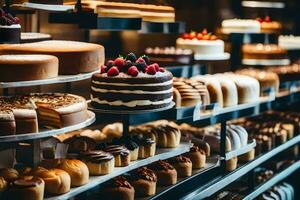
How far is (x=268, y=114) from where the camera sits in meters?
7.76

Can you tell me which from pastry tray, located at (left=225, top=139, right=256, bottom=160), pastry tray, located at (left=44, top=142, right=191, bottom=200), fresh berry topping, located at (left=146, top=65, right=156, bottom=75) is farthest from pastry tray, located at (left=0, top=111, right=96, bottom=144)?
pastry tray, located at (left=225, top=139, right=256, bottom=160)

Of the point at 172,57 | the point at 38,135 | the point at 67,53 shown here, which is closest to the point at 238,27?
the point at 172,57

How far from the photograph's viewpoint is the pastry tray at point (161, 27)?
16.1 feet

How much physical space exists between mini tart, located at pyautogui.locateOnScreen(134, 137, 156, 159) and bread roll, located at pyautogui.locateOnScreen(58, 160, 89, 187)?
62cm

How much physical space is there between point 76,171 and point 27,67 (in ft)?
2.22

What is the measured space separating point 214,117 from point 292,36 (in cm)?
442

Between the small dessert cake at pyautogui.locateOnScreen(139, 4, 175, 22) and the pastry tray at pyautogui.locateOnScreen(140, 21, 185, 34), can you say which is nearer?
the pastry tray at pyautogui.locateOnScreen(140, 21, 185, 34)

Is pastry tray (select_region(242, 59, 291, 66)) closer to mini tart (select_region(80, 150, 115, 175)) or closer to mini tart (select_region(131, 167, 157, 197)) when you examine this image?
mini tart (select_region(131, 167, 157, 197))

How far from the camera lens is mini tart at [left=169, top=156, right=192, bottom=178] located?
478 centimetres

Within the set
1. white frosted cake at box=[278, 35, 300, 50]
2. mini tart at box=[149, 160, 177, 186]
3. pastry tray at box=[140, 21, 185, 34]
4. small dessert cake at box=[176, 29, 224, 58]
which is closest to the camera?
mini tart at box=[149, 160, 177, 186]

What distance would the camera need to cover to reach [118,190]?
4148 mm

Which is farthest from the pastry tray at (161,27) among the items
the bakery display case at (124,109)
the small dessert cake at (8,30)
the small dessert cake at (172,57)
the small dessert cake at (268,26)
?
the small dessert cake at (268,26)

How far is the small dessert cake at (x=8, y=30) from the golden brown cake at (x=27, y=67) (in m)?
0.11

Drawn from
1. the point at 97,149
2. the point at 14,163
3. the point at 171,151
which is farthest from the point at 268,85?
the point at 14,163
